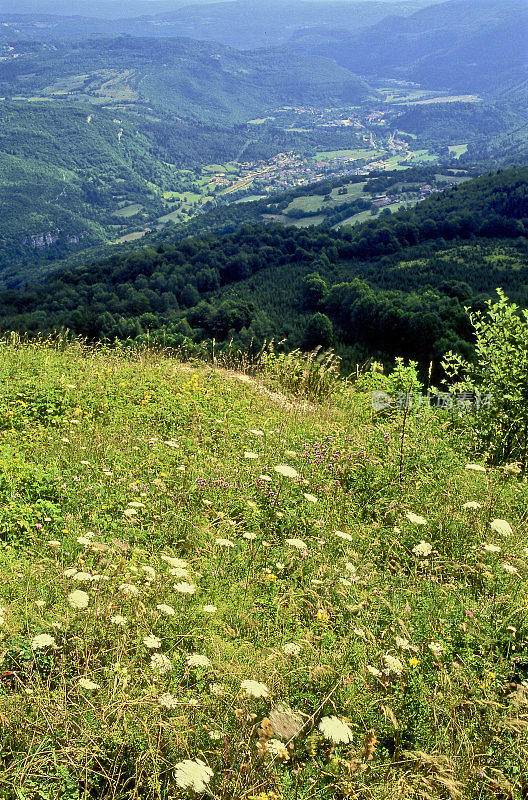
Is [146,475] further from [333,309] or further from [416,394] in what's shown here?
[333,309]

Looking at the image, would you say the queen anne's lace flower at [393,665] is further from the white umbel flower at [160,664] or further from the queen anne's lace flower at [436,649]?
the white umbel flower at [160,664]

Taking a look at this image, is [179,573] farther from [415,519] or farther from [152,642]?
[415,519]

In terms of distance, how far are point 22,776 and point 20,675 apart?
70cm

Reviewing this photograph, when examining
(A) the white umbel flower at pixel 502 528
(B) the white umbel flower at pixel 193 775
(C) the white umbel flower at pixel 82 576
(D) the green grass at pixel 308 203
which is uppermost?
(C) the white umbel flower at pixel 82 576

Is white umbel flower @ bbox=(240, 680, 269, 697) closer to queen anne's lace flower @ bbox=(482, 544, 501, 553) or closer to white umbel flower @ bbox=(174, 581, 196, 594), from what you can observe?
white umbel flower @ bbox=(174, 581, 196, 594)

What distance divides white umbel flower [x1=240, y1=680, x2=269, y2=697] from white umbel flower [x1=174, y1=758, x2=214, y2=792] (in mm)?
397

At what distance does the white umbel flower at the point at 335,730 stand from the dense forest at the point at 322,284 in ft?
57.8

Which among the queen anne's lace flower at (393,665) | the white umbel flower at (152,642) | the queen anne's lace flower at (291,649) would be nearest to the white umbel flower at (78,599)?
the white umbel flower at (152,642)

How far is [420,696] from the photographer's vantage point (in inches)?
125

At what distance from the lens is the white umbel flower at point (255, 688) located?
112 inches

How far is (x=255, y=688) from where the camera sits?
288 cm

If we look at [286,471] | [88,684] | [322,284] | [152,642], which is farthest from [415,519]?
[322,284]

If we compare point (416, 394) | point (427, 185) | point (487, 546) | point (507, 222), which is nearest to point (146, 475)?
point (487, 546)

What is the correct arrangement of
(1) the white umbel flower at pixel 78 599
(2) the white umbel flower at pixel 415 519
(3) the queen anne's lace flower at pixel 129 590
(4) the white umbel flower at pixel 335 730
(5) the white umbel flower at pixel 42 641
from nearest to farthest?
(4) the white umbel flower at pixel 335 730 → (5) the white umbel flower at pixel 42 641 → (1) the white umbel flower at pixel 78 599 → (3) the queen anne's lace flower at pixel 129 590 → (2) the white umbel flower at pixel 415 519
